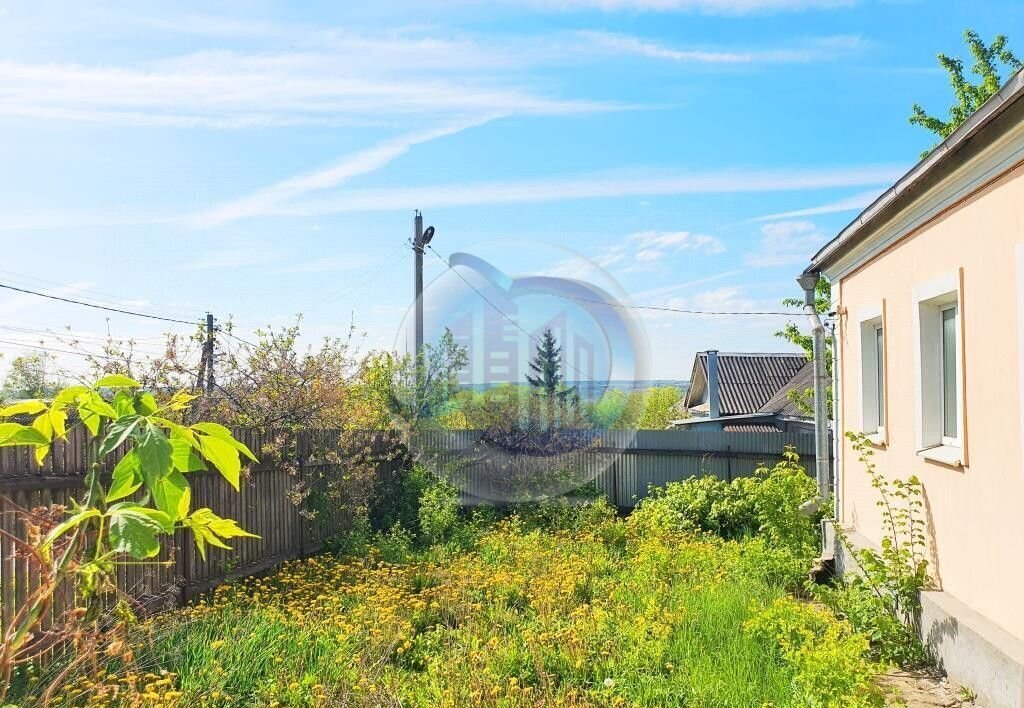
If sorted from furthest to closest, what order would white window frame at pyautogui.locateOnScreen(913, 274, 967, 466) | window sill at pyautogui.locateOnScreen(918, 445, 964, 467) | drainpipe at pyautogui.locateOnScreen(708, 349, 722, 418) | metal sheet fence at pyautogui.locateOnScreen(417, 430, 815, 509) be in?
drainpipe at pyautogui.locateOnScreen(708, 349, 722, 418) < metal sheet fence at pyautogui.locateOnScreen(417, 430, 815, 509) < white window frame at pyautogui.locateOnScreen(913, 274, 967, 466) < window sill at pyautogui.locateOnScreen(918, 445, 964, 467)

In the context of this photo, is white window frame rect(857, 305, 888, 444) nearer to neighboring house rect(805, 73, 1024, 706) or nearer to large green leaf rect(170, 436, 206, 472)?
neighboring house rect(805, 73, 1024, 706)

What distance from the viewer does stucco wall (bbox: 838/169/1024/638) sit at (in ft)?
14.9

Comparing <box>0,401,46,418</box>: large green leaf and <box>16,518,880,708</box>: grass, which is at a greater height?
<box>0,401,46,418</box>: large green leaf

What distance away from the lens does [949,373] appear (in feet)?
19.2

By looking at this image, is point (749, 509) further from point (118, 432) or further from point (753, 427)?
point (753, 427)

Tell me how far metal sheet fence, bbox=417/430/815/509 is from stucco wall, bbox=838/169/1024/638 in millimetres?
5479

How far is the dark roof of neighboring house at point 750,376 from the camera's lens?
32.0 meters

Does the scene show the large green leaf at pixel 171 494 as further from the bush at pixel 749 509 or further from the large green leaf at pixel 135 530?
the bush at pixel 749 509

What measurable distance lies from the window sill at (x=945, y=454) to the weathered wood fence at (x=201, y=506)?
472 cm

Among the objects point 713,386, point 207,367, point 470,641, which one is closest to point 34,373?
point 207,367

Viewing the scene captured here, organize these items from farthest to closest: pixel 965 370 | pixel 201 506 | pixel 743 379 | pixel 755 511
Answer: pixel 743 379
pixel 755 511
pixel 201 506
pixel 965 370

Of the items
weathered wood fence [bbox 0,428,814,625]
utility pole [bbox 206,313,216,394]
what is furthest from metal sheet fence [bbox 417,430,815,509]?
utility pole [bbox 206,313,216,394]

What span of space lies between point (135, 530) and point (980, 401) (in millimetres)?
4914

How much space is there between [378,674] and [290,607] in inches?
59.9
